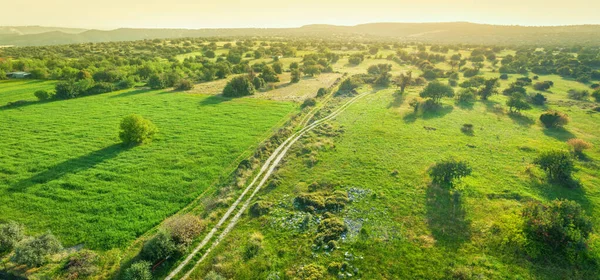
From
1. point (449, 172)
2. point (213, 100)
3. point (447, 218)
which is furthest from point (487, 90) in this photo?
point (213, 100)

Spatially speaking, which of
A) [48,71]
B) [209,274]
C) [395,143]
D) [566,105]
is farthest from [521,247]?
[48,71]

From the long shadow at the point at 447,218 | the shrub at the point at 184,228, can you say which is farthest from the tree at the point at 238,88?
the long shadow at the point at 447,218

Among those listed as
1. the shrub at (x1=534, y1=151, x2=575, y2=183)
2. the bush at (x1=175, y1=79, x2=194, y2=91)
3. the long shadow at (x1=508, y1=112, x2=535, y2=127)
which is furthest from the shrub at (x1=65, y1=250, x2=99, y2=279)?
the long shadow at (x1=508, y1=112, x2=535, y2=127)

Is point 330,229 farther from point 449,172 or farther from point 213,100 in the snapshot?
point 213,100

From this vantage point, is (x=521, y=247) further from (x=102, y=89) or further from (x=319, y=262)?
(x=102, y=89)

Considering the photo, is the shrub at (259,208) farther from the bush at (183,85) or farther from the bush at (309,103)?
the bush at (183,85)

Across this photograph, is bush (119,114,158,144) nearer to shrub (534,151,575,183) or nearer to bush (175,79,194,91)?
bush (175,79,194,91)
